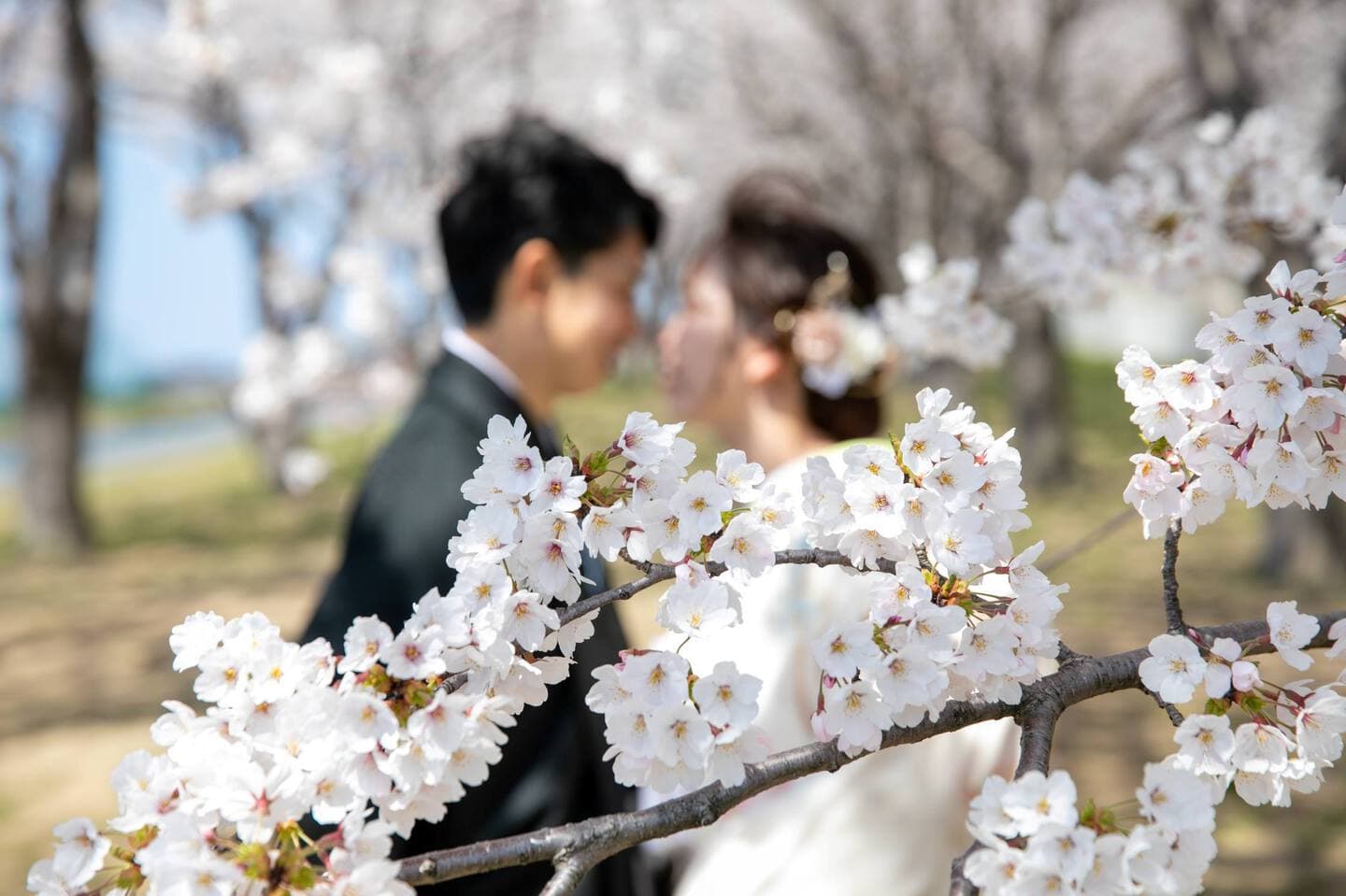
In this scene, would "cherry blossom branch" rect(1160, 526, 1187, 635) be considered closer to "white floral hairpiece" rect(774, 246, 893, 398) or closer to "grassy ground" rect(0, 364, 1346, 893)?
"white floral hairpiece" rect(774, 246, 893, 398)

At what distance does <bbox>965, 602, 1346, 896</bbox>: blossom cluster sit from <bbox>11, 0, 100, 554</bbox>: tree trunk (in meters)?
9.86

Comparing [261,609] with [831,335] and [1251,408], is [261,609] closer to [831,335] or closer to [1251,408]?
[831,335]

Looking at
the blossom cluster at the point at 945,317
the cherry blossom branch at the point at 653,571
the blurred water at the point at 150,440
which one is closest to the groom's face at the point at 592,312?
the blossom cluster at the point at 945,317

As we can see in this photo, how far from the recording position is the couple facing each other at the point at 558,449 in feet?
5.84

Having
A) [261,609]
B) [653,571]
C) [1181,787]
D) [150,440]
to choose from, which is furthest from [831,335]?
[150,440]

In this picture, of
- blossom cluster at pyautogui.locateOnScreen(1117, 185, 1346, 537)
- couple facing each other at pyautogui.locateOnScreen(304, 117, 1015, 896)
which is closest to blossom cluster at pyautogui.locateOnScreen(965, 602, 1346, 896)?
blossom cluster at pyautogui.locateOnScreen(1117, 185, 1346, 537)

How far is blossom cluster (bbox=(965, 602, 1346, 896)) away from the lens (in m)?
0.72

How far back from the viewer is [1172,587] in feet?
3.10

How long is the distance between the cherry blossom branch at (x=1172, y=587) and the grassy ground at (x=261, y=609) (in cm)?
347

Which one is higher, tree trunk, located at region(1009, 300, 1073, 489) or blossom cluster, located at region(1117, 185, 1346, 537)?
tree trunk, located at region(1009, 300, 1073, 489)

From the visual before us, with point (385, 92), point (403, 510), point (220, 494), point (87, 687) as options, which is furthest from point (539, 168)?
point (220, 494)

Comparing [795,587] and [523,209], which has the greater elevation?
[523,209]

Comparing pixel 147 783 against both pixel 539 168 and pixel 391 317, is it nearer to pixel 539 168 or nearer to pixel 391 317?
pixel 539 168

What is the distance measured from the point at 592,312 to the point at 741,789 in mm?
1595
